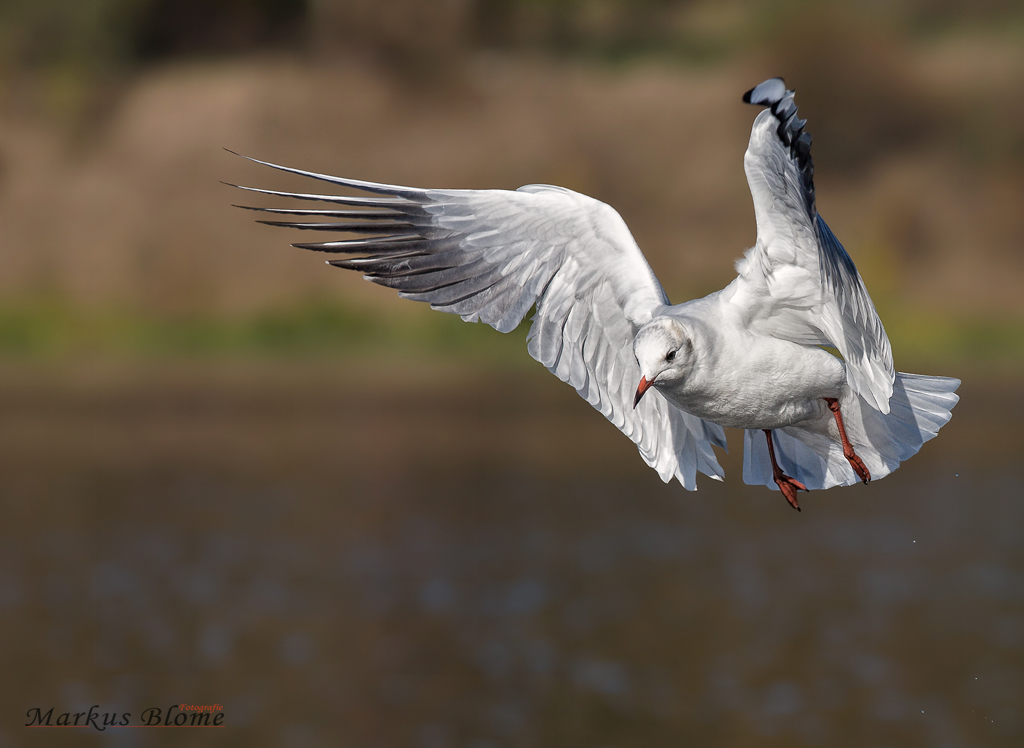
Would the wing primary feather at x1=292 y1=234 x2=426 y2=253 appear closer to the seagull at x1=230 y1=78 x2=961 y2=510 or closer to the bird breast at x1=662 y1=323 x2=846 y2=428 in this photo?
the seagull at x1=230 y1=78 x2=961 y2=510

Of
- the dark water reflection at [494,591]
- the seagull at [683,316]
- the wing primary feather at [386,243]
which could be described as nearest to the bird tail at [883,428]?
the seagull at [683,316]

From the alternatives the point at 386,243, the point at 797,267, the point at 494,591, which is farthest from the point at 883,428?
the point at 494,591

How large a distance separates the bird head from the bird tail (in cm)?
100

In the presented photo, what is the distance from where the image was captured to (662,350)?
469cm

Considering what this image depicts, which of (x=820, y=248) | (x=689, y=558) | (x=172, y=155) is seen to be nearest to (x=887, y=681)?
(x=689, y=558)

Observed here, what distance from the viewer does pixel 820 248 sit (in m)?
4.72

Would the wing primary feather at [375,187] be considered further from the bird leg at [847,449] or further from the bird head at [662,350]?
the bird leg at [847,449]

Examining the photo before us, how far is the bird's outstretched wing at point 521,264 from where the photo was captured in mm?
5445

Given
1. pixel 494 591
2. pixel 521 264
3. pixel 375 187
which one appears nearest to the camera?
pixel 375 187

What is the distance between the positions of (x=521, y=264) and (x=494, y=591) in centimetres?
666

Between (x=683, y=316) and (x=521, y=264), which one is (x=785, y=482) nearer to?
(x=683, y=316)

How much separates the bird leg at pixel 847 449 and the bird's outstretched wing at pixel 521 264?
661mm

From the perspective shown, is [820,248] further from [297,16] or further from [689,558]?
[297,16]

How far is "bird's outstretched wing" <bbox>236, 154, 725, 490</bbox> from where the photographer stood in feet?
17.9
